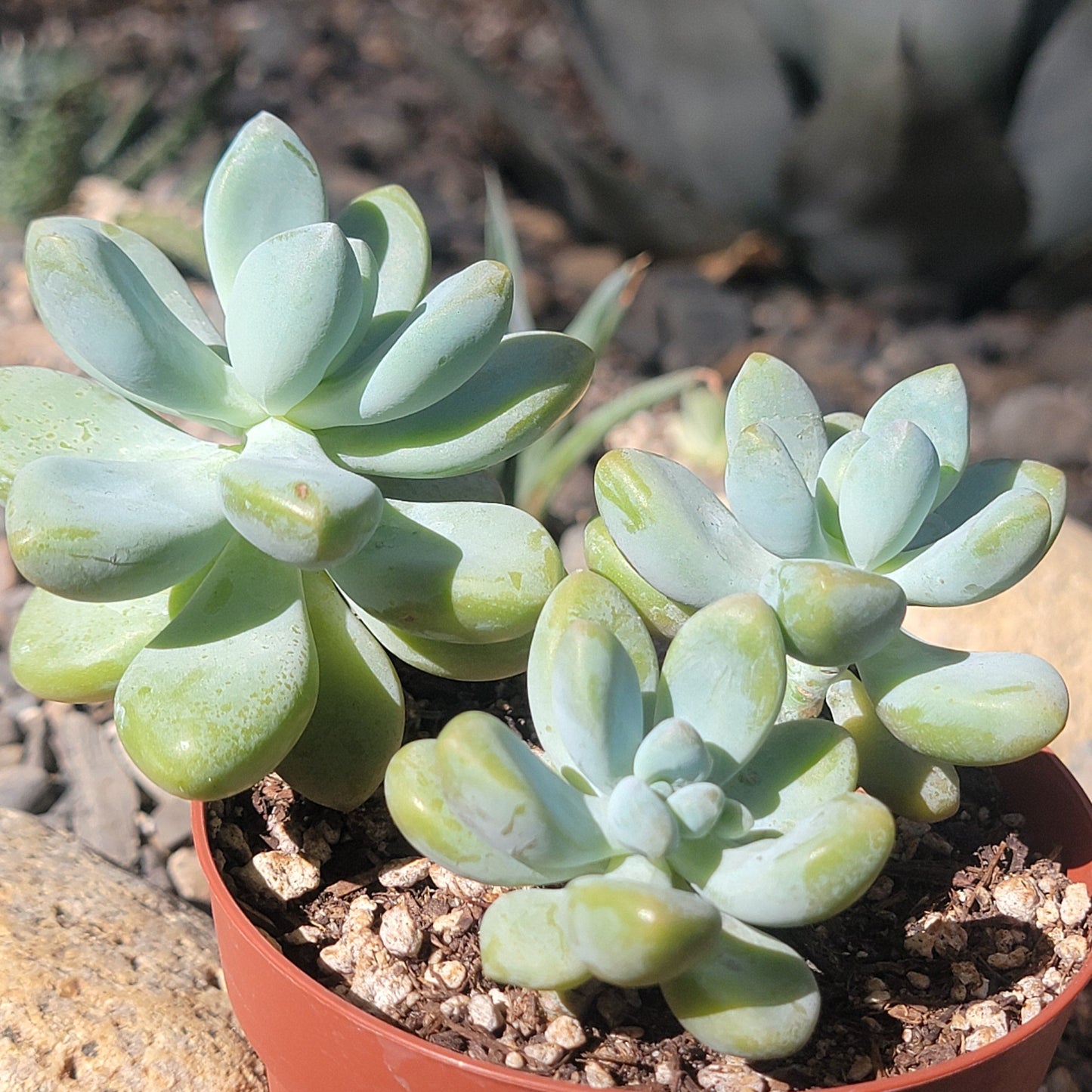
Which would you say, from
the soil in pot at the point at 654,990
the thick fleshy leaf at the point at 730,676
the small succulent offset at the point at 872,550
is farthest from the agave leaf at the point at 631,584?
the soil in pot at the point at 654,990

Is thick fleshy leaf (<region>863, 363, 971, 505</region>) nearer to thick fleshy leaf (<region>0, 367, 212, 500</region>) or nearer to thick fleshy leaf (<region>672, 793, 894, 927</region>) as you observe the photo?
thick fleshy leaf (<region>672, 793, 894, 927</region>)

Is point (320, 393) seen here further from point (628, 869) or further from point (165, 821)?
point (165, 821)

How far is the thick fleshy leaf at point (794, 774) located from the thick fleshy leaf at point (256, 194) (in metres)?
0.43

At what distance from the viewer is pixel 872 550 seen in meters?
0.66

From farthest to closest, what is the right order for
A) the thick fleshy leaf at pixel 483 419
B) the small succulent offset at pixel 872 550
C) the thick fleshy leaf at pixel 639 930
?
the thick fleshy leaf at pixel 483 419 → the small succulent offset at pixel 872 550 → the thick fleshy leaf at pixel 639 930

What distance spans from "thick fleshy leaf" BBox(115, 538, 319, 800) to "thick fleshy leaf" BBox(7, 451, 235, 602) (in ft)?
0.11

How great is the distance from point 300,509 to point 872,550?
31 cm

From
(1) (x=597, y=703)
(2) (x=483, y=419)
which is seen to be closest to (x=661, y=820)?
(1) (x=597, y=703)

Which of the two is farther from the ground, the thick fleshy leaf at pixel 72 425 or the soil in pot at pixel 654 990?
the thick fleshy leaf at pixel 72 425

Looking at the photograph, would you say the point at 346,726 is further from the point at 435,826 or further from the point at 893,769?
the point at 893,769

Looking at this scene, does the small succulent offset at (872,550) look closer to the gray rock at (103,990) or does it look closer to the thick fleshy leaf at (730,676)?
the thick fleshy leaf at (730,676)

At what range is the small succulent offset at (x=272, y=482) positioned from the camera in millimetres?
622

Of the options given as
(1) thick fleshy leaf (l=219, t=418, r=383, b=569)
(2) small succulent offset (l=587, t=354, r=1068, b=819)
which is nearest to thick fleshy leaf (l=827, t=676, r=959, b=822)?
(2) small succulent offset (l=587, t=354, r=1068, b=819)

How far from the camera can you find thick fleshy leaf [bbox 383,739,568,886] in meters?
0.58
